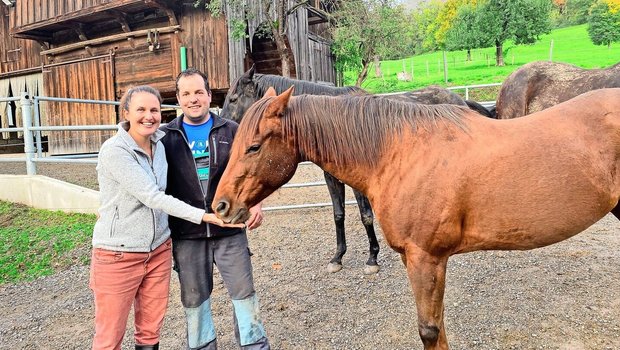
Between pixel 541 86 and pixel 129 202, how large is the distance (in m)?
5.31

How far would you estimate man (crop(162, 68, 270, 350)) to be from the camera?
2.29 metres

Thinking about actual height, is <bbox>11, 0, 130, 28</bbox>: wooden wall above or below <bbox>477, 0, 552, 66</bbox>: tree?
below

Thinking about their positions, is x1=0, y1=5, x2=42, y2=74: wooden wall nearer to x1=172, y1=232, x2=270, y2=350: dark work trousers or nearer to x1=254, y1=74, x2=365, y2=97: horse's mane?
x1=254, y1=74, x2=365, y2=97: horse's mane

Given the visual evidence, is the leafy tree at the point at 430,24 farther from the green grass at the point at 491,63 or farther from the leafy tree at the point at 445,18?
the green grass at the point at 491,63

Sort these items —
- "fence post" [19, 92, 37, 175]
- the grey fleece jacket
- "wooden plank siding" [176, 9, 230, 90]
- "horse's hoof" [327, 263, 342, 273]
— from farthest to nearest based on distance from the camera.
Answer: "wooden plank siding" [176, 9, 230, 90] < "fence post" [19, 92, 37, 175] < "horse's hoof" [327, 263, 342, 273] < the grey fleece jacket

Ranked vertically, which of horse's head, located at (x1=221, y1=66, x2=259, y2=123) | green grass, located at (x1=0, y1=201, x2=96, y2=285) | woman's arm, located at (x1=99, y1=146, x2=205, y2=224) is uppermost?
horse's head, located at (x1=221, y1=66, x2=259, y2=123)

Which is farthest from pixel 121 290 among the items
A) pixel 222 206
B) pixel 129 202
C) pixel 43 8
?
pixel 43 8

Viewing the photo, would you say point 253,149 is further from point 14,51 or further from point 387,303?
point 14,51

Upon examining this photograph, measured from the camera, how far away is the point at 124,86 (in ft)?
40.5

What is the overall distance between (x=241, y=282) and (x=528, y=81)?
192 inches

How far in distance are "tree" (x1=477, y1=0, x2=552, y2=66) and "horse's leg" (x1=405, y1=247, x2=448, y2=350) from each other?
28444mm

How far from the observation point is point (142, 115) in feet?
6.75

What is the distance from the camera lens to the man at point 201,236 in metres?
2.29

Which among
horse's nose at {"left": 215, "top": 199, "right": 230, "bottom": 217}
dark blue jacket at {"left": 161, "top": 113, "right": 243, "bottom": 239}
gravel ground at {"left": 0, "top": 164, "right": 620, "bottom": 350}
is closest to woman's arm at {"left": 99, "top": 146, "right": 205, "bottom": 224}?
horse's nose at {"left": 215, "top": 199, "right": 230, "bottom": 217}
